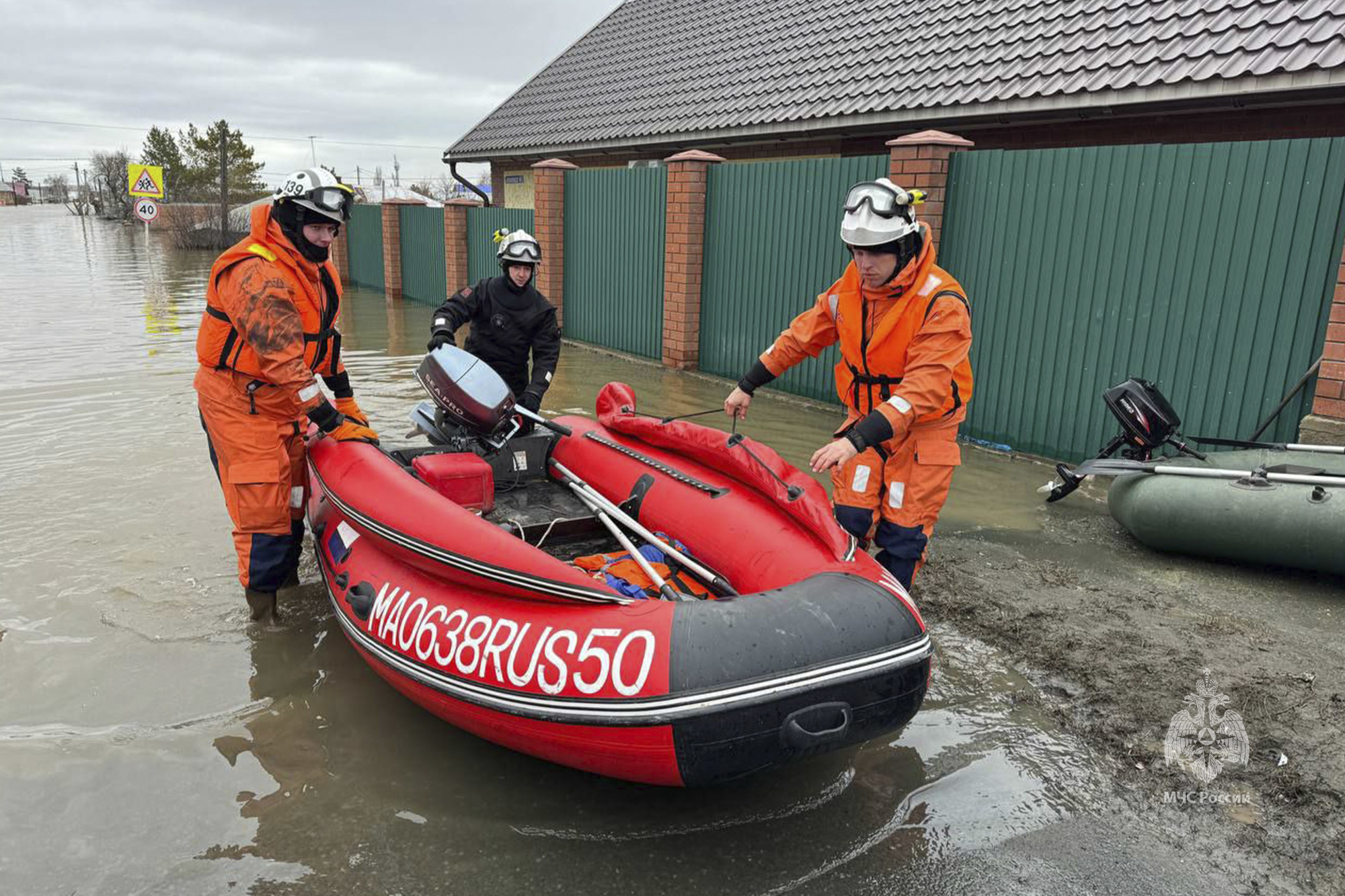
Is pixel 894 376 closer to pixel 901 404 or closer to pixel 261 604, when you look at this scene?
pixel 901 404

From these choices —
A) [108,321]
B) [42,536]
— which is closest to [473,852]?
[42,536]

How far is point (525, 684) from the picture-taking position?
8.16 feet

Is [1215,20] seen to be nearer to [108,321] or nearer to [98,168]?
[108,321]

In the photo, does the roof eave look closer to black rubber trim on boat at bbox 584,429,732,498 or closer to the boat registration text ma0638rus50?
black rubber trim on boat at bbox 584,429,732,498

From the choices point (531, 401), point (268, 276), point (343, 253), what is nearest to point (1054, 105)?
point (531, 401)

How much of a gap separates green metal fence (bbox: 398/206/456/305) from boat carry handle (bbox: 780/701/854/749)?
513 inches

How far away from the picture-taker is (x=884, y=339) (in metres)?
3.28

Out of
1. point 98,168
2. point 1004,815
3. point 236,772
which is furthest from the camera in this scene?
point 98,168

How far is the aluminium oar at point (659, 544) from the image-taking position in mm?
3100

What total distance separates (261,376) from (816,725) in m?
2.52

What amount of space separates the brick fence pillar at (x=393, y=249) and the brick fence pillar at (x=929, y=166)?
11.3 m

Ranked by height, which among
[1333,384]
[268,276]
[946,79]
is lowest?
[1333,384]

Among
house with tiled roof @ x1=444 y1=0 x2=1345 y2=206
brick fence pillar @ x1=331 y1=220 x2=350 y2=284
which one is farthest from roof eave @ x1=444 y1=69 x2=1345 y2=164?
brick fence pillar @ x1=331 y1=220 x2=350 y2=284

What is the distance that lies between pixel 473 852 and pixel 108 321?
1272 centimetres
